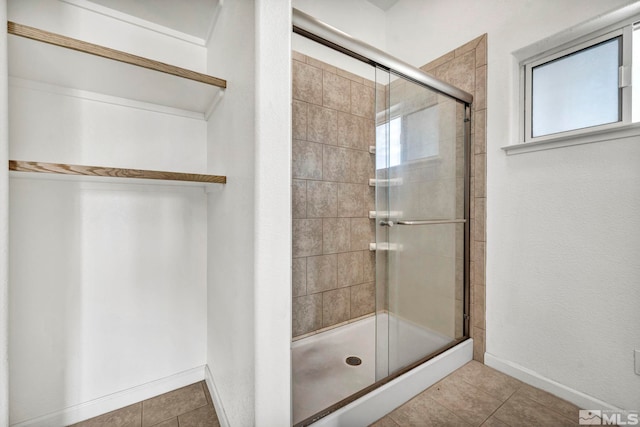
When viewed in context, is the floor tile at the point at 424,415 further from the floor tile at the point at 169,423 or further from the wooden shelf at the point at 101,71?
the wooden shelf at the point at 101,71

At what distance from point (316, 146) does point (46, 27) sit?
1.44 metres

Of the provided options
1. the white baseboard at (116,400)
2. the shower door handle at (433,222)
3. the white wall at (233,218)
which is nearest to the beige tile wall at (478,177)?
the shower door handle at (433,222)

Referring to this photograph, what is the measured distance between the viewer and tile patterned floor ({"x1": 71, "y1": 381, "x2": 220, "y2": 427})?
1.22 meters

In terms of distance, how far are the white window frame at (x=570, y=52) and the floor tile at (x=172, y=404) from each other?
2.17 metres

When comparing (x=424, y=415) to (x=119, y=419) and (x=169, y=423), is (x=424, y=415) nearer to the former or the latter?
(x=169, y=423)

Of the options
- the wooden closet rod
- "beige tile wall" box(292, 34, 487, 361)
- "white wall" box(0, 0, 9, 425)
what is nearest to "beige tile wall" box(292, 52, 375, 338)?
"beige tile wall" box(292, 34, 487, 361)

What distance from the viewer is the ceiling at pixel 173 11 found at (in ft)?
4.14

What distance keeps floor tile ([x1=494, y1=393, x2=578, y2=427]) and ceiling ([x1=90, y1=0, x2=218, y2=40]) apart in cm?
237

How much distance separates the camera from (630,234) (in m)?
1.18

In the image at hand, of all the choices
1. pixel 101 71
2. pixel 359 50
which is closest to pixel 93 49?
pixel 101 71

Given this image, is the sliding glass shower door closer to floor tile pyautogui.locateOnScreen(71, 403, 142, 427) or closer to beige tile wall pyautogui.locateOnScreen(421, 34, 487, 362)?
beige tile wall pyautogui.locateOnScreen(421, 34, 487, 362)

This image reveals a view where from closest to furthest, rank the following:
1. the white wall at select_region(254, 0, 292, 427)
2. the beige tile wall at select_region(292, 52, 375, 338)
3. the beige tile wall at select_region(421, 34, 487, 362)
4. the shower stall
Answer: the white wall at select_region(254, 0, 292, 427), the shower stall, the beige tile wall at select_region(421, 34, 487, 362), the beige tile wall at select_region(292, 52, 375, 338)

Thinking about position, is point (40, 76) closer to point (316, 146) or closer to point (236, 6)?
point (236, 6)

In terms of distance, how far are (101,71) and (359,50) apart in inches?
42.4
